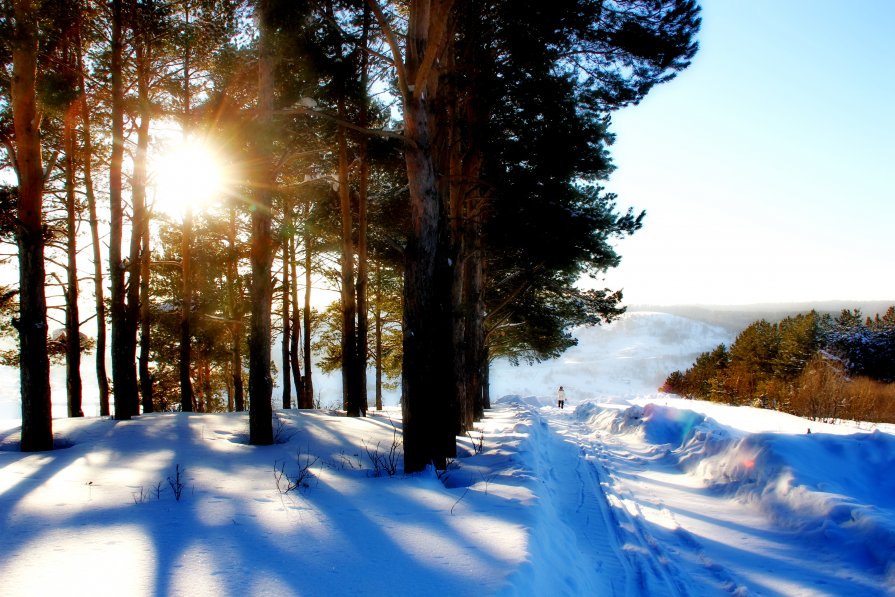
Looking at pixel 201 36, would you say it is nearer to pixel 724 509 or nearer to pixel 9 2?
pixel 9 2

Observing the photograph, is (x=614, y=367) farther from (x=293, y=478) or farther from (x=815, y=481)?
(x=293, y=478)

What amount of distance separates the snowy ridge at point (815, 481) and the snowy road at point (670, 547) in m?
0.15

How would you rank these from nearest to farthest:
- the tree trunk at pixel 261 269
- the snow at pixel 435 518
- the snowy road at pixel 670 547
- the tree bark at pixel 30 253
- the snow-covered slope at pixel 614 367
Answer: the snow at pixel 435 518, the snowy road at pixel 670 547, the tree bark at pixel 30 253, the tree trunk at pixel 261 269, the snow-covered slope at pixel 614 367

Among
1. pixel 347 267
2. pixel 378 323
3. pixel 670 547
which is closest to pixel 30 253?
pixel 347 267

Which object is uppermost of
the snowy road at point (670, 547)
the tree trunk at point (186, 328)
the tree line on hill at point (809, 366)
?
the tree trunk at point (186, 328)

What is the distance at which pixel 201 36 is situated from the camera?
10.8 meters

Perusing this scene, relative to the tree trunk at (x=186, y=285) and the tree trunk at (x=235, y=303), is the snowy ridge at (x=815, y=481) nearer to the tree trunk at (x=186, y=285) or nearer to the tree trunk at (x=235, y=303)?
the tree trunk at (x=186, y=285)

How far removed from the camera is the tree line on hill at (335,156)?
20.6 ft

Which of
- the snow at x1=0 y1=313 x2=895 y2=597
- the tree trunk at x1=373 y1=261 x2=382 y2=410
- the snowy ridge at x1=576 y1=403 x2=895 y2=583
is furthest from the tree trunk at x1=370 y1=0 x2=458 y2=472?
the tree trunk at x1=373 y1=261 x2=382 y2=410

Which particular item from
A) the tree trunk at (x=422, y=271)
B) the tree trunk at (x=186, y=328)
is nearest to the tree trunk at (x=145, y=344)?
the tree trunk at (x=186, y=328)

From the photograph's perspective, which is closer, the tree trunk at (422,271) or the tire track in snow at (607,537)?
the tire track in snow at (607,537)

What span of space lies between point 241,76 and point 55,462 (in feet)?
28.0

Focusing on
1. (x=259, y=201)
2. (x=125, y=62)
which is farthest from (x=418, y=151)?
(x=125, y=62)

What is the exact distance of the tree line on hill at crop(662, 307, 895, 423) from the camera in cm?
2106
